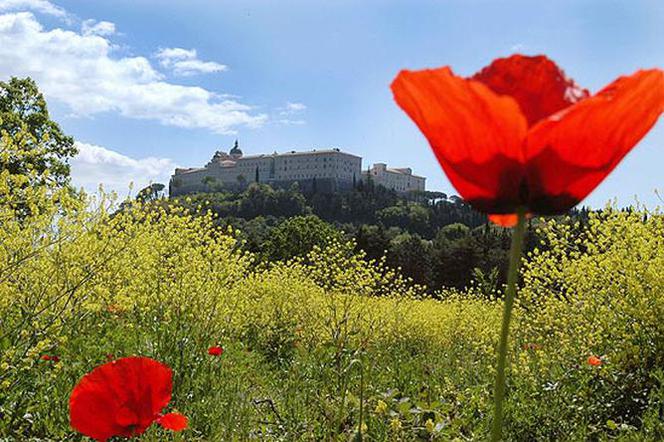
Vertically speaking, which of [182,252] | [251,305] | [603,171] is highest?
[603,171]

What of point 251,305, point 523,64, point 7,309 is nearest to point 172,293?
point 7,309

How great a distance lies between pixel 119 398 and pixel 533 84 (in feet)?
2.59

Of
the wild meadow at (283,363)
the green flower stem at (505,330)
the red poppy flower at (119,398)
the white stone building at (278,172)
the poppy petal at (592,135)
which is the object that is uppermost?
the white stone building at (278,172)

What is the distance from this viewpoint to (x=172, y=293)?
5.44 meters

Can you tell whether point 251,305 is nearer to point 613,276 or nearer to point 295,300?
point 295,300

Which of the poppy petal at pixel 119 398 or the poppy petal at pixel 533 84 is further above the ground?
the poppy petal at pixel 533 84

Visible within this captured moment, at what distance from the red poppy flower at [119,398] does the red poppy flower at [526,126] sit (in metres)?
0.67

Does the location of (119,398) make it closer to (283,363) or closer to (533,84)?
(533,84)

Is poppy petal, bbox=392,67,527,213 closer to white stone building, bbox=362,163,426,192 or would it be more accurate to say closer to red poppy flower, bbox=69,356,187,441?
red poppy flower, bbox=69,356,187,441

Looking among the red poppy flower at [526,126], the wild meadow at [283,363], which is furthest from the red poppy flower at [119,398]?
the wild meadow at [283,363]

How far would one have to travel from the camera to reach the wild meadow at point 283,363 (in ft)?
10.4

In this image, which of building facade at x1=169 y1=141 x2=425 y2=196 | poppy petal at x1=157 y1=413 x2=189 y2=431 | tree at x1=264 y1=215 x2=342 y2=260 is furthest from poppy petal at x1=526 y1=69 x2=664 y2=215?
building facade at x1=169 y1=141 x2=425 y2=196

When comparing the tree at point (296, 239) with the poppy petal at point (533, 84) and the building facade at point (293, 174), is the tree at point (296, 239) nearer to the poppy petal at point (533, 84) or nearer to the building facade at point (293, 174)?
the poppy petal at point (533, 84)

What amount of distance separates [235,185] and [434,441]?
108 m
